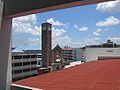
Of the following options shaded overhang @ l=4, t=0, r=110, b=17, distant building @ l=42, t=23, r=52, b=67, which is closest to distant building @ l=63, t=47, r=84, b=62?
distant building @ l=42, t=23, r=52, b=67

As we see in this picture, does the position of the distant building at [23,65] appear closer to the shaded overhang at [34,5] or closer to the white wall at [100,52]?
the white wall at [100,52]

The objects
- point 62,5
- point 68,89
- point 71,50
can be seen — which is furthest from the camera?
point 71,50

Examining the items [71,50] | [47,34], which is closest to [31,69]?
[47,34]

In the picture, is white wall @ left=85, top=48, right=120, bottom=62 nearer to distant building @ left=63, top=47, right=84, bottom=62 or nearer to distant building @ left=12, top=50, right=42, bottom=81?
distant building @ left=12, top=50, right=42, bottom=81

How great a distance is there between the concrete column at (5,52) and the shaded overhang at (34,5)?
0.58ft

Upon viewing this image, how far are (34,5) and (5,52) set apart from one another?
842mm

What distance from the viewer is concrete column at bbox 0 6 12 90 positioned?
11.2 feet

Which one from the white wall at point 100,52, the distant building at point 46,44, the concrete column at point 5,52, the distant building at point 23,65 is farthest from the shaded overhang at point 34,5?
the distant building at point 46,44

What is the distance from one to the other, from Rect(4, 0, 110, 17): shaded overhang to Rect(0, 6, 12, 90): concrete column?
0.18 metres

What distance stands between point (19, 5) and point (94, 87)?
1377mm

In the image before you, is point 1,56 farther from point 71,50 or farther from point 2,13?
point 71,50

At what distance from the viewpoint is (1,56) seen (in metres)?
3.43

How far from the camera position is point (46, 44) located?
2292 inches

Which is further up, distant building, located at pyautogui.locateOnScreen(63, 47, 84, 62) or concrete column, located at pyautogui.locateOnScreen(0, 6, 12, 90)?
distant building, located at pyautogui.locateOnScreen(63, 47, 84, 62)
